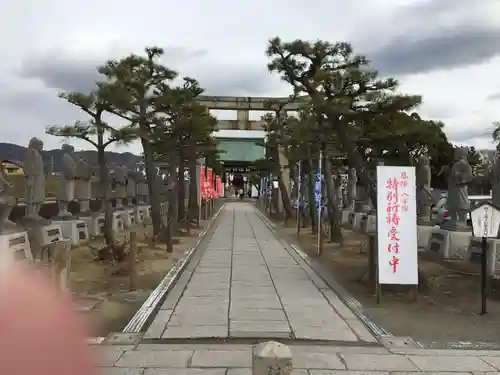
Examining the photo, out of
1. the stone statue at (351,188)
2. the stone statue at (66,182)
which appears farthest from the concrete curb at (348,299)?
the stone statue at (351,188)

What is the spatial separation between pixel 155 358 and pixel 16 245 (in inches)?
231

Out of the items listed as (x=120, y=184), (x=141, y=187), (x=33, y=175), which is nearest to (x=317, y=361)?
(x=33, y=175)

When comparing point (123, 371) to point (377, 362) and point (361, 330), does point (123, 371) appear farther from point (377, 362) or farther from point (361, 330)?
point (361, 330)

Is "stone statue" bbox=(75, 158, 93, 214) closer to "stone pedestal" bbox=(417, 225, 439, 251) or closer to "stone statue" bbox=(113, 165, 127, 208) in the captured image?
"stone statue" bbox=(113, 165, 127, 208)

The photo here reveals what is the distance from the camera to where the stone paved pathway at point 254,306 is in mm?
6379

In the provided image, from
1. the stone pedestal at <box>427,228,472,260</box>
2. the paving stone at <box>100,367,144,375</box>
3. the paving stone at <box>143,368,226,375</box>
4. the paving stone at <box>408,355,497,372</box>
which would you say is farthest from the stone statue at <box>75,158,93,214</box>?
the paving stone at <box>408,355,497,372</box>

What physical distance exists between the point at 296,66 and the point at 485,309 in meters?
8.38

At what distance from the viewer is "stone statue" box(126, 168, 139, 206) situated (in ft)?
79.2

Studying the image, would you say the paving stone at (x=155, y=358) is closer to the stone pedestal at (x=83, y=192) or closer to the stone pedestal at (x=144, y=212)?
the stone pedestal at (x=83, y=192)

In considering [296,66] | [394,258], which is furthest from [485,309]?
[296,66]

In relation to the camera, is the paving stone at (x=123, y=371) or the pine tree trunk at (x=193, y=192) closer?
the paving stone at (x=123, y=371)

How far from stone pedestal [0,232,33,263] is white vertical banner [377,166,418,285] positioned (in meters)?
6.13

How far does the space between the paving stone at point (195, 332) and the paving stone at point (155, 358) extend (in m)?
0.61

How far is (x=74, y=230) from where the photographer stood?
1440 centimetres
